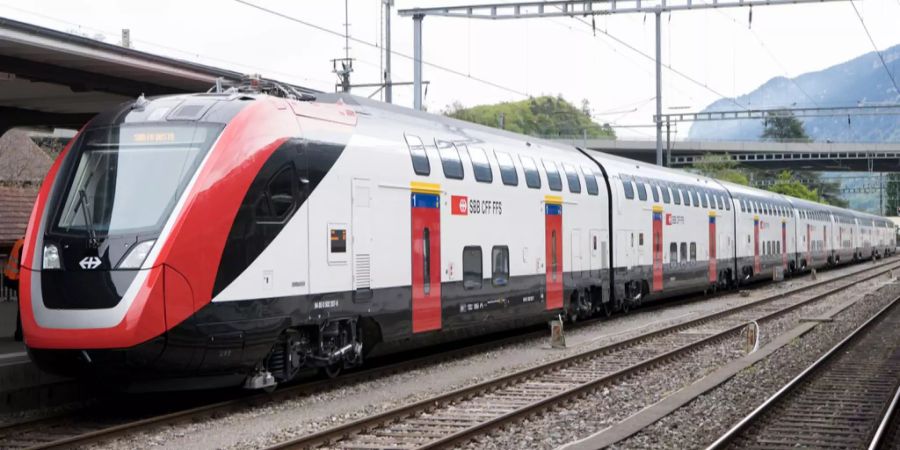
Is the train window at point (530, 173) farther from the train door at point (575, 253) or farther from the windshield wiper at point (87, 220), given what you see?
the windshield wiper at point (87, 220)

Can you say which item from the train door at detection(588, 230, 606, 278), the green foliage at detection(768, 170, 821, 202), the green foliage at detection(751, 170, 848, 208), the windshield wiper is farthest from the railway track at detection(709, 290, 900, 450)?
the green foliage at detection(751, 170, 848, 208)

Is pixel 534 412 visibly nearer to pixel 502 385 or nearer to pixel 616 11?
pixel 502 385

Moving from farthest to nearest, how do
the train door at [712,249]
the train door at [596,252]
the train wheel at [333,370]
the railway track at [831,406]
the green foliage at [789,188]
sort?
the green foliage at [789,188], the train door at [712,249], the train door at [596,252], the train wheel at [333,370], the railway track at [831,406]

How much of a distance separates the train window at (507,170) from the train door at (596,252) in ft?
13.6

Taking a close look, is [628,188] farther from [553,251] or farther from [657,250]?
[553,251]

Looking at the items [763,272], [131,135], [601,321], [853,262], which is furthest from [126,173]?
[853,262]

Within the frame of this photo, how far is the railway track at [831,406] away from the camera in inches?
436

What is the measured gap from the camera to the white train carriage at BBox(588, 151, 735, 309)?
24484 millimetres

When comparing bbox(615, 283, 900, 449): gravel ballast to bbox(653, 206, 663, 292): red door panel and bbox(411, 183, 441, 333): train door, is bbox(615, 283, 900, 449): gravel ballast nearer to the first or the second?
bbox(411, 183, 441, 333): train door

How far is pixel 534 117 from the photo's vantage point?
142750 mm

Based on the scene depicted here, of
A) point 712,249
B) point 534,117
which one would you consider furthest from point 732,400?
point 534,117

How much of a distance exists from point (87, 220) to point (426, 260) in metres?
5.56

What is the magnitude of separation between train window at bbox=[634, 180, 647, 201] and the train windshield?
51.6ft

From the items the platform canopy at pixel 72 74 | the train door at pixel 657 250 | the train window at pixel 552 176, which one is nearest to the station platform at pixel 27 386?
the platform canopy at pixel 72 74
